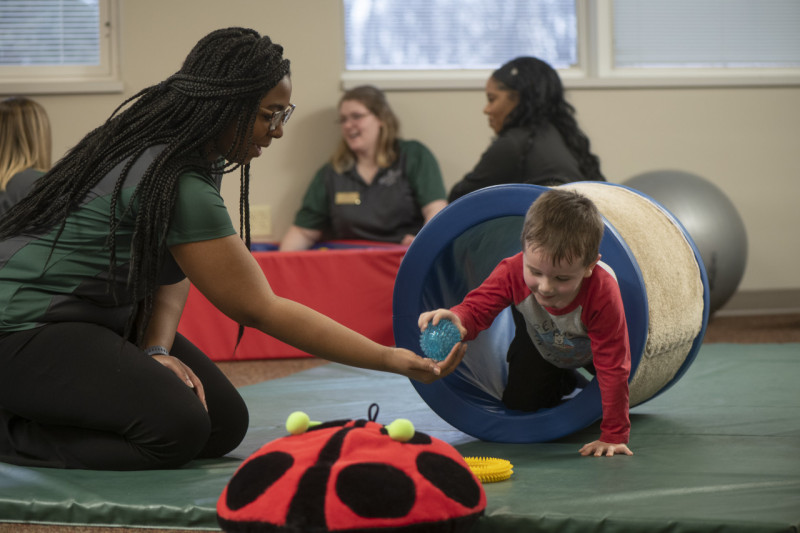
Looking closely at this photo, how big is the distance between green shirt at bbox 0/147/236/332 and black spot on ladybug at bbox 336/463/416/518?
2.01ft

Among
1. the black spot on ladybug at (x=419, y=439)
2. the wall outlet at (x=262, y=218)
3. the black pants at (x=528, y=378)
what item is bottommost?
the black pants at (x=528, y=378)

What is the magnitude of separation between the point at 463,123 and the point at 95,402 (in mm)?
3283

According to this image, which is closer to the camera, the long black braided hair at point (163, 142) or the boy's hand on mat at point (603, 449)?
the long black braided hair at point (163, 142)

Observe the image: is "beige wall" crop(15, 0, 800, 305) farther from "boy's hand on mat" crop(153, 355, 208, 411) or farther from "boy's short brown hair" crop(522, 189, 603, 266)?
"boy's short brown hair" crop(522, 189, 603, 266)

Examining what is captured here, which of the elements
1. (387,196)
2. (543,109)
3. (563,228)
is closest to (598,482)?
(563,228)

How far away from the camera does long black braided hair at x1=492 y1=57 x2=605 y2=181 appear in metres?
3.27

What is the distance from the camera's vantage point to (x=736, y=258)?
13.3ft

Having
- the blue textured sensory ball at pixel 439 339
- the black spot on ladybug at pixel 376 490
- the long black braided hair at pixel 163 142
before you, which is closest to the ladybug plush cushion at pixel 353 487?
the black spot on ladybug at pixel 376 490

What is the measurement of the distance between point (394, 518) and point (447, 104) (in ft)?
11.9

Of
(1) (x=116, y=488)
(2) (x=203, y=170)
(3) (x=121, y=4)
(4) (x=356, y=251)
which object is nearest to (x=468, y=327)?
(2) (x=203, y=170)

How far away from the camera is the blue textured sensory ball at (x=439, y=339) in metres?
1.69

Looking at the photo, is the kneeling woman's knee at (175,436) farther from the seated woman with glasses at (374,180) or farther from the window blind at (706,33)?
the window blind at (706,33)

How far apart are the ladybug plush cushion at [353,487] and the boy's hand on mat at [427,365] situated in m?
0.23

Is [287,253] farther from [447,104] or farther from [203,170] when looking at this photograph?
[203,170]
